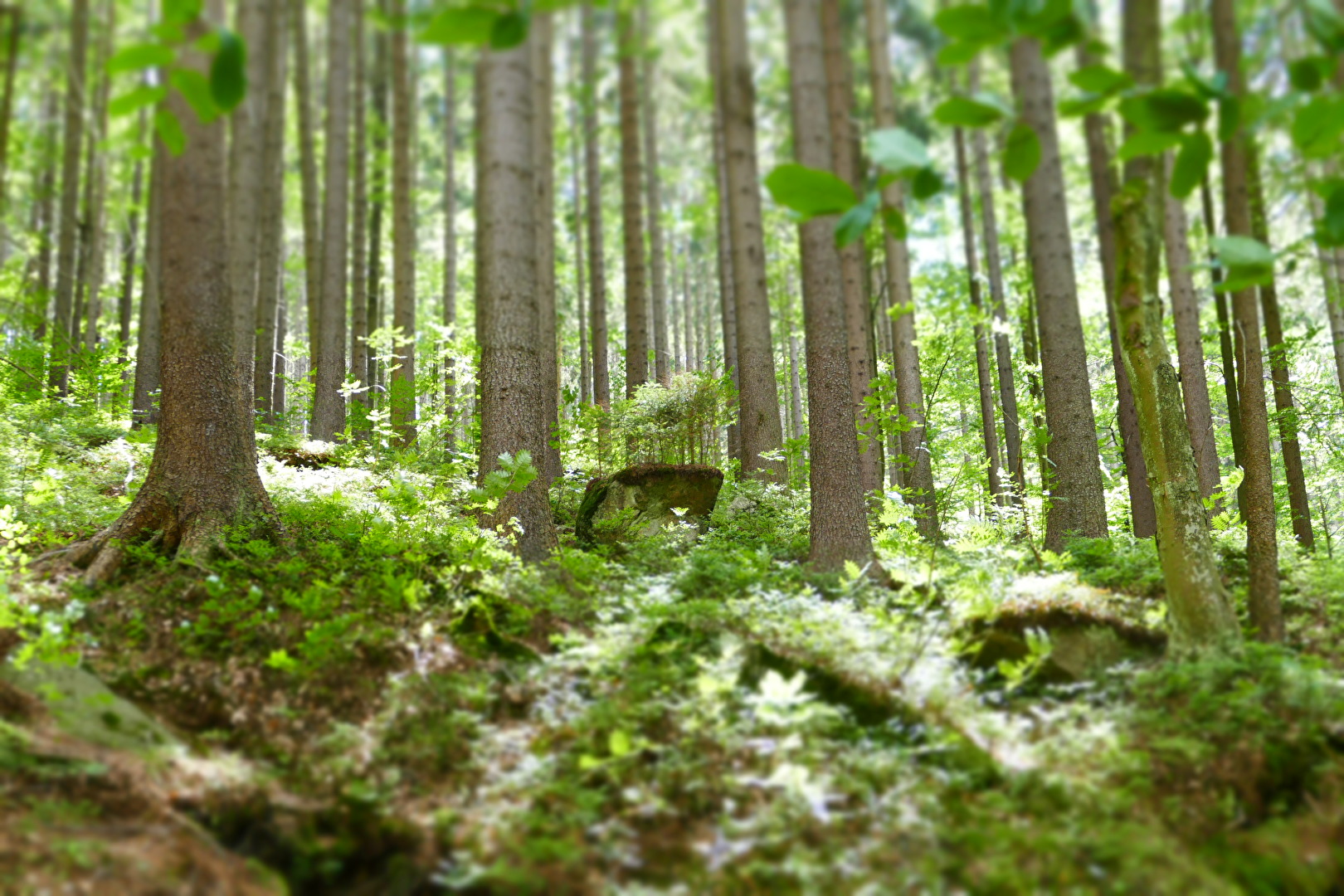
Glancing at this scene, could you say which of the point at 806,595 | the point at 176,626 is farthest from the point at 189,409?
the point at 806,595

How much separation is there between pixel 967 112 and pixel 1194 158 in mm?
339

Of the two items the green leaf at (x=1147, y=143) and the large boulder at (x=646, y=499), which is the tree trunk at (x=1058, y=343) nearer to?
the large boulder at (x=646, y=499)

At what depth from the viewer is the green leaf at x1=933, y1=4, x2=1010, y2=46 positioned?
3.30 ft

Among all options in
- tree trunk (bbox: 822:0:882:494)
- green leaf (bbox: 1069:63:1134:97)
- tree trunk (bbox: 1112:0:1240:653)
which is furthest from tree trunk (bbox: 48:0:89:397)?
green leaf (bbox: 1069:63:1134:97)

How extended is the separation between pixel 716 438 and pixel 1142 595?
266 inches

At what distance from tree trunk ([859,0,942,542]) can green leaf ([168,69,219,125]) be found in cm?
810

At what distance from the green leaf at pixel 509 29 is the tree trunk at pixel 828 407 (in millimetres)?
5412

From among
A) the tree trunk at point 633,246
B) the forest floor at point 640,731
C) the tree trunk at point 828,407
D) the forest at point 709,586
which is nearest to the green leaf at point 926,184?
the forest at point 709,586

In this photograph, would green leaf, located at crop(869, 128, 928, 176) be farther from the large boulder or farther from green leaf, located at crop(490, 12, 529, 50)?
the large boulder

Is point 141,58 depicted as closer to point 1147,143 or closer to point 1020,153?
point 1020,153

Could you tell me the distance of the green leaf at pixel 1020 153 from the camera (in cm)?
117

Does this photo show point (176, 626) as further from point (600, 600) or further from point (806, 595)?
point (806, 595)

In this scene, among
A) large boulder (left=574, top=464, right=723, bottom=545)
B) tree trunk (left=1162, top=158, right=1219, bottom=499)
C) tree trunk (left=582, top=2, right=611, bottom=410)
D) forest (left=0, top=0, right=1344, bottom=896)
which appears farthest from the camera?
tree trunk (left=582, top=2, right=611, bottom=410)

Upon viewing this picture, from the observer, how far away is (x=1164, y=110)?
3.62 feet
